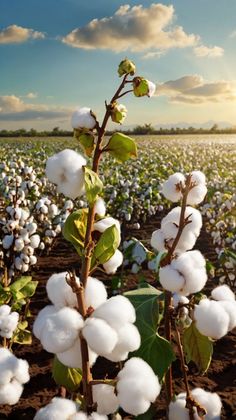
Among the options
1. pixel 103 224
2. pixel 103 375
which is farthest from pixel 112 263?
pixel 103 375

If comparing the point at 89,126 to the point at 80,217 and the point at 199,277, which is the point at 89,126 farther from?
the point at 199,277

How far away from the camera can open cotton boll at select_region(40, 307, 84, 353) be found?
109cm

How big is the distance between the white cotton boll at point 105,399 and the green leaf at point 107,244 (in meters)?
0.35

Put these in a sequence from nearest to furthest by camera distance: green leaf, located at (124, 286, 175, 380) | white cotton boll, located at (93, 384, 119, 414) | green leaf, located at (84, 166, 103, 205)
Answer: green leaf, located at (84, 166, 103, 205) → white cotton boll, located at (93, 384, 119, 414) → green leaf, located at (124, 286, 175, 380)

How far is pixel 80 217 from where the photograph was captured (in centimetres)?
137

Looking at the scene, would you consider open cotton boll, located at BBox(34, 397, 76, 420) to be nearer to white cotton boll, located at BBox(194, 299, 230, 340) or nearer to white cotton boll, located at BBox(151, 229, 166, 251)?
white cotton boll, located at BBox(194, 299, 230, 340)

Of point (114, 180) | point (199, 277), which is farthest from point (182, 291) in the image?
point (114, 180)

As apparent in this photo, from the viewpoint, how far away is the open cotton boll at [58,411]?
1.14 meters

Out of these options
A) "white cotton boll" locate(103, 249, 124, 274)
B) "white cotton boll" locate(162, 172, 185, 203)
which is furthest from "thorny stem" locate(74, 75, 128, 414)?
"white cotton boll" locate(162, 172, 185, 203)

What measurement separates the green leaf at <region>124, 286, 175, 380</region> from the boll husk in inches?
21.2

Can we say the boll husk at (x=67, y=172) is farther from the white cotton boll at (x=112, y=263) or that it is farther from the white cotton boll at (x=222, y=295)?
the white cotton boll at (x=222, y=295)

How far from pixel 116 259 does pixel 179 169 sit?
613 inches

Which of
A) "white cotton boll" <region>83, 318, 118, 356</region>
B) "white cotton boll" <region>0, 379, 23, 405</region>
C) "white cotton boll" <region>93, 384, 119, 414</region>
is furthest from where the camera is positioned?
"white cotton boll" <region>0, 379, 23, 405</region>

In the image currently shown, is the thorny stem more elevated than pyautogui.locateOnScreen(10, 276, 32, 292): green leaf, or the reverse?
the thorny stem
